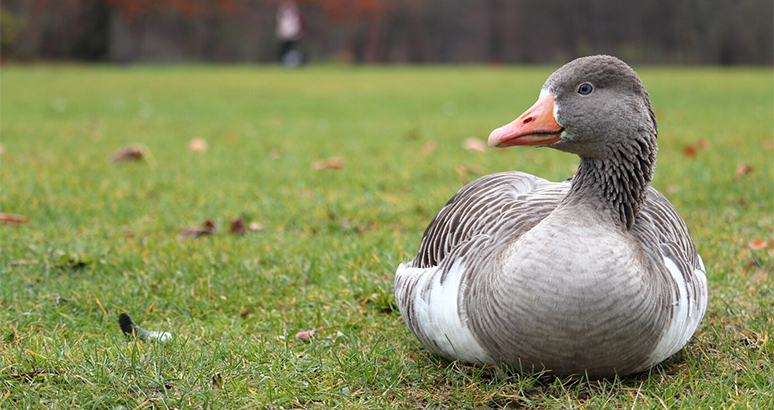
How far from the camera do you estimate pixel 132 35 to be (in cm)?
3120

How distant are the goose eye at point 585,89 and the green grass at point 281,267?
3.28ft

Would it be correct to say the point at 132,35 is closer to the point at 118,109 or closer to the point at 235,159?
the point at 118,109

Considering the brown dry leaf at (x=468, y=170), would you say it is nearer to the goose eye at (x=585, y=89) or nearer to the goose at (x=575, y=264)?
the goose at (x=575, y=264)

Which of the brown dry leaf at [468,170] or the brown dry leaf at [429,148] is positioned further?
the brown dry leaf at [429,148]

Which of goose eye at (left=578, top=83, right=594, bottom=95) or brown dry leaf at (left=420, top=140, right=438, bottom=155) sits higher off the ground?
goose eye at (left=578, top=83, right=594, bottom=95)

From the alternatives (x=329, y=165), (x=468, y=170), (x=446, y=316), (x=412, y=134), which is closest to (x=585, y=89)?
(x=446, y=316)

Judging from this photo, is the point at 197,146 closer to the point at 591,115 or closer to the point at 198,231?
the point at 198,231

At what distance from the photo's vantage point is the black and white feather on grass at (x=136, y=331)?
300cm

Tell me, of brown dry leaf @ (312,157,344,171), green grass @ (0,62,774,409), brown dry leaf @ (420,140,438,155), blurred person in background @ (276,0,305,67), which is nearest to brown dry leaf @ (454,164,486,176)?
green grass @ (0,62,774,409)

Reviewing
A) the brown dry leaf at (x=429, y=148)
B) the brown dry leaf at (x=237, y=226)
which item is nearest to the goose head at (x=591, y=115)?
the brown dry leaf at (x=237, y=226)

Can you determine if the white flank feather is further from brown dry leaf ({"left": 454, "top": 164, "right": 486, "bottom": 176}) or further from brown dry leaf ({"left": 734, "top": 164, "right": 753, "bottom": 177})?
brown dry leaf ({"left": 734, "top": 164, "right": 753, "bottom": 177})

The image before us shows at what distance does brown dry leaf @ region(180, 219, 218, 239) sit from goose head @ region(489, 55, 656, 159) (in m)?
2.53

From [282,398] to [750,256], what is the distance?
280 centimetres

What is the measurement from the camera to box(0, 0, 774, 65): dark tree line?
2920cm
